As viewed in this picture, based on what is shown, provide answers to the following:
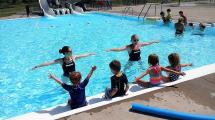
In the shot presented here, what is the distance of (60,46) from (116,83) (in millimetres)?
10245

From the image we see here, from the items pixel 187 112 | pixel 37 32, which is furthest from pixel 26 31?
pixel 187 112

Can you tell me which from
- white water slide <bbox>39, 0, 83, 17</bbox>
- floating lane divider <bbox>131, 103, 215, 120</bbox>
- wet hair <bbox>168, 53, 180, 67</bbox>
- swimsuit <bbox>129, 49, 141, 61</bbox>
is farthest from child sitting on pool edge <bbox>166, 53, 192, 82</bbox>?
white water slide <bbox>39, 0, 83, 17</bbox>

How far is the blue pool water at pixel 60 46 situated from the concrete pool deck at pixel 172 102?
9.64 feet

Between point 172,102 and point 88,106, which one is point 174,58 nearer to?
point 172,102

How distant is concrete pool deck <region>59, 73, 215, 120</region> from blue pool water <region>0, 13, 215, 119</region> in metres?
2.94

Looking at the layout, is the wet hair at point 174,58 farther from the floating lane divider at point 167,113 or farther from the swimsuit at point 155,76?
the floating lane divider at point 167,113

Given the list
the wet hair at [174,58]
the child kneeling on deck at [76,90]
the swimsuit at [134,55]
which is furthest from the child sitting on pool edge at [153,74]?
the swimsuit at [134,55]

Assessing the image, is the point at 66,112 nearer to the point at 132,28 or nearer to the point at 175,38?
the point at 175,38

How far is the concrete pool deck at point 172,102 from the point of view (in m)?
4.86

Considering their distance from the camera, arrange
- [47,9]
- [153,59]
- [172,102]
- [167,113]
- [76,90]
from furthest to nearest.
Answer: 1. [47,9]
2. [153,59]
3. [172,102]
4. [76,90]
5. [167,113]

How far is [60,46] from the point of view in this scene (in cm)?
1526

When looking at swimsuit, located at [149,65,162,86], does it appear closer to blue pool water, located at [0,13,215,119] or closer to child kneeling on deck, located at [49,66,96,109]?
child kneeling on deck, located at [49,66,96,109]

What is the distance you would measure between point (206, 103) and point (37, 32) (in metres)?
16.2

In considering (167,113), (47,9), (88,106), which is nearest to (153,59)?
(167,113)
